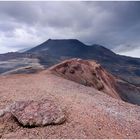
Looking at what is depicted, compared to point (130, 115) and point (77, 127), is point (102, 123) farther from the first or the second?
point (130, 115)

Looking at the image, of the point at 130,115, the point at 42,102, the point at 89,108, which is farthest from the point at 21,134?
the point at 130,115

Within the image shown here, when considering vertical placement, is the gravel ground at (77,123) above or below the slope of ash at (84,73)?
above

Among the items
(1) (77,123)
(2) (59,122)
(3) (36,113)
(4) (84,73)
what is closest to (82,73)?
(4) (84,73)

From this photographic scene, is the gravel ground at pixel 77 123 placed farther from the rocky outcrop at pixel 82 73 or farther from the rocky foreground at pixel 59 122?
the rocky outcrop at pixel 82 73

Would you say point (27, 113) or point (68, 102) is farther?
point (68, 102)

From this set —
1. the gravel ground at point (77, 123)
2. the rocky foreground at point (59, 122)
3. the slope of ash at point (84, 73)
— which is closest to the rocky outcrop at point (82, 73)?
the slope of ash at point (84, 73)

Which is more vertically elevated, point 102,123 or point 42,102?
point 42,102

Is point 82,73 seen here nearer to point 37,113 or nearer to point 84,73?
point 84,73

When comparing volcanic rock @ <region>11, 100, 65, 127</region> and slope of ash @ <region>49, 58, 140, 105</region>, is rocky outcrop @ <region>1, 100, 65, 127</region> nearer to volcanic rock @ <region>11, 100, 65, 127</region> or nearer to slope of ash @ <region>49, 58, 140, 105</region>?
volcanic rock @ <region>11, 100, 65, 127</region>
